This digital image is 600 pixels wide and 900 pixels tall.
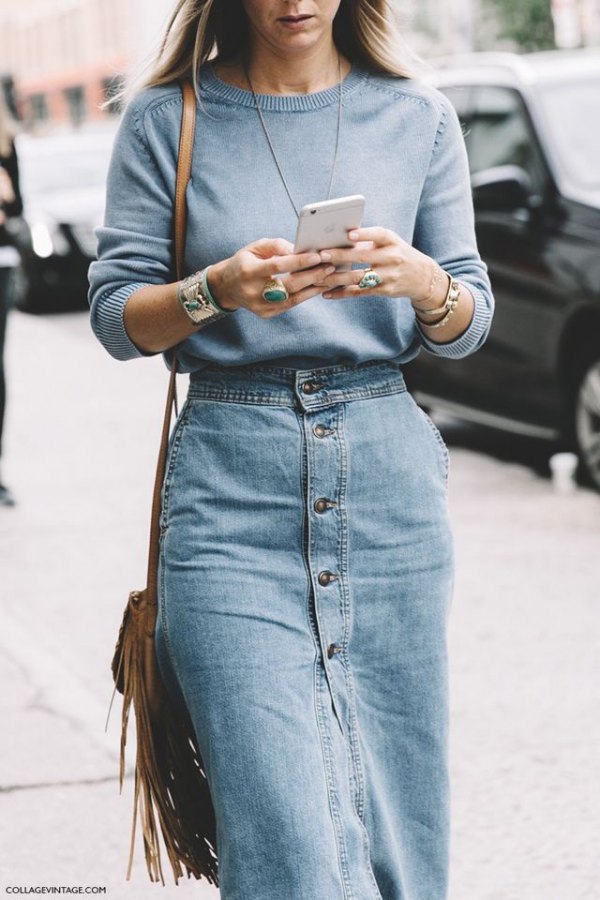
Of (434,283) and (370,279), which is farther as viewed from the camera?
(434,283)

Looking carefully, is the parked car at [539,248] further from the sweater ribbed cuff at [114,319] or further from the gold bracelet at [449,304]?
the sweater ribbed cuff at [114,319]

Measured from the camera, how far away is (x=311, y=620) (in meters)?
2.55

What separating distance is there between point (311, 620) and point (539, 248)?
17.0 ft

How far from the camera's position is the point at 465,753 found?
4.48 m

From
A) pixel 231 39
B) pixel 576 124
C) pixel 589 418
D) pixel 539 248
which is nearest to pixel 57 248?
pixel 576 124

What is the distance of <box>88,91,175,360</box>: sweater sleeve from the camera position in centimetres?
256

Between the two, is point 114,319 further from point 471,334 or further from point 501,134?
point 501,134

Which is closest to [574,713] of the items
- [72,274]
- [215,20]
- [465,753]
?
[465,753]

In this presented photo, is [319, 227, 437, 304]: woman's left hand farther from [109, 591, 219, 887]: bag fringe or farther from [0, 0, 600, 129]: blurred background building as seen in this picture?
[0, 0, 600, 129]: blurred background building

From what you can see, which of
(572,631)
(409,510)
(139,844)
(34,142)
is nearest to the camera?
(409,510)

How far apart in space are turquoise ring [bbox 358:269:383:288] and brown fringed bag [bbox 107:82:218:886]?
0.36 meters

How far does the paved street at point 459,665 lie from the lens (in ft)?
Answer: 12.7

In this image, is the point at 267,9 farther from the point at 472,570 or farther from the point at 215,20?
the point at 472,570

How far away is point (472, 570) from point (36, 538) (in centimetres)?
188
